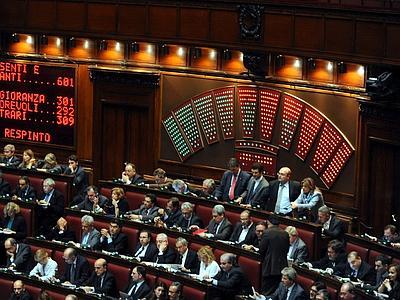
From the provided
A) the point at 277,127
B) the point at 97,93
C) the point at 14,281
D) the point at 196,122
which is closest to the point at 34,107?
the point at 97,93

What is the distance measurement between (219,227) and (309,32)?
331 centimetres

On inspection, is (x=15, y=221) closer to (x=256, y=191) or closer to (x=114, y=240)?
(x=114, y=240)

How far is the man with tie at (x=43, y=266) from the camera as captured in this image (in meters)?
17.6

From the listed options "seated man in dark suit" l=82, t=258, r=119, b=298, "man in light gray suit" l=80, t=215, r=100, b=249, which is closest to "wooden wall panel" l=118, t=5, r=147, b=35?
"man in light gray suit" l=80, t=215, r=100, b=249

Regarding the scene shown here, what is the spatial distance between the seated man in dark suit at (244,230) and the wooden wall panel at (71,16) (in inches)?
232

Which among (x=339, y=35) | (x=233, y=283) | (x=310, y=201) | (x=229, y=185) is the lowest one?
(x=233, y=283)

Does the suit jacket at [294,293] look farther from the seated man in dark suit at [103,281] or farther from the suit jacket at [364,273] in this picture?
the seated man in dark suit at [103,281]

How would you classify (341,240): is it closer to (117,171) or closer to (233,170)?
(233,170)

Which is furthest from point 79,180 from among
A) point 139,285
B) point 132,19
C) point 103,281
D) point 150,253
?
point 139,285

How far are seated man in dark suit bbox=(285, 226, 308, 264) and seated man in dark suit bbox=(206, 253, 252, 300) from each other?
101 centimetres

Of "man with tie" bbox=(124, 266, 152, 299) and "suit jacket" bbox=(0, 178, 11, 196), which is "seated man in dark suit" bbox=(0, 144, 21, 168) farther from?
"man with tie" bbox=(124, 266, 152, 299)

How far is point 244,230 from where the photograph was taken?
58.9ft

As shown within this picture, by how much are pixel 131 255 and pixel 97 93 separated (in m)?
5.55

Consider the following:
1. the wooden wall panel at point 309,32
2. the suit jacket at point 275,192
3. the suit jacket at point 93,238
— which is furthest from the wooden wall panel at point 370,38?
the suit jacket at point 93,238
